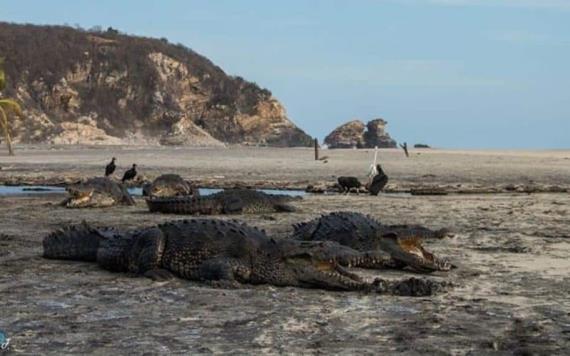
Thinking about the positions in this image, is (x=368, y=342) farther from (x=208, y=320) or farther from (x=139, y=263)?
(x=139, y=263)

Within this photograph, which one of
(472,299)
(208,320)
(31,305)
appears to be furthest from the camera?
(472,299)

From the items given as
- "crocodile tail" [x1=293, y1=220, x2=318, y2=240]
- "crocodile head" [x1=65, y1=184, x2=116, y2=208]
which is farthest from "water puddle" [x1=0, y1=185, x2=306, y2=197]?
"crocodile tail" [x1=293, y1=220, x2=318, y2=240]

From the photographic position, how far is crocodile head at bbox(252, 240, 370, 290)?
6.65 metres

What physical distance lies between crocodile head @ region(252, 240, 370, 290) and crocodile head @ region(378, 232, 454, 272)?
4.12 feet

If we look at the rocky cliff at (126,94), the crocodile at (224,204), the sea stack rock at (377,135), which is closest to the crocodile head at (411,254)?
the crocodile at (224,204)

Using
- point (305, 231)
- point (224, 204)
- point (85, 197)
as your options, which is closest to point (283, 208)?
point (224, 204)

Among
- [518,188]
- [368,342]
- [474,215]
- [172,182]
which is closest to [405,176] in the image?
[518,188]

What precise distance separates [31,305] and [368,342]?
2.48 metres

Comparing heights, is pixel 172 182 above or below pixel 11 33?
below

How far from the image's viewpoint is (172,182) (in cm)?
1745

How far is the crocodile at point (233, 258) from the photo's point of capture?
6.68m

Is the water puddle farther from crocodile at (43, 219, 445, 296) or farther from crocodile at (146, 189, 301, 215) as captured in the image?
crocodile at (43, 219, 445, 296)

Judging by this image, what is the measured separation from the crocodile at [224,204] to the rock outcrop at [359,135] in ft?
254

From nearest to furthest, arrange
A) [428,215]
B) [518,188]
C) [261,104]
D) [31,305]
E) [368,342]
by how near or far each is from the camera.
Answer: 1. [368,342]
2. [31,305]
3. [428,215]
4. [518,188]
5. [261,104]
